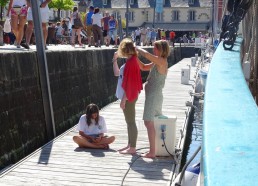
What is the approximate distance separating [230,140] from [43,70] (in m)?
8.49

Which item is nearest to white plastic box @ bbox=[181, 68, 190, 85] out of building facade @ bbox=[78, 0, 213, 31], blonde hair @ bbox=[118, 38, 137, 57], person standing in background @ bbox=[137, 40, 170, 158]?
person standing in background @ bbox=[137, 40, 170, 158]

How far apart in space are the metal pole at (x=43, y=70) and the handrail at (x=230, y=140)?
277 inches

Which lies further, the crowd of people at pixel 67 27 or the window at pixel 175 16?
the window at pixel 175 16

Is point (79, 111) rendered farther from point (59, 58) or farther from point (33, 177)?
point (33, 177)

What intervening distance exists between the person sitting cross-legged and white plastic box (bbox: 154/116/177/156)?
96cm

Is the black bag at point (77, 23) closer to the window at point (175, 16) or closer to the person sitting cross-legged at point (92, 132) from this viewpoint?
the person sitting cross-legged at point (92, 132)

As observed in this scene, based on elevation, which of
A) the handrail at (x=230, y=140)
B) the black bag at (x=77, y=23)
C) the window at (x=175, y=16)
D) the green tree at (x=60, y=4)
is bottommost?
the window at (x=175, y=16)

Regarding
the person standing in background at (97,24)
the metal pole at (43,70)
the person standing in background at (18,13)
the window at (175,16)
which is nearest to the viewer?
the metal pole at (43,70)

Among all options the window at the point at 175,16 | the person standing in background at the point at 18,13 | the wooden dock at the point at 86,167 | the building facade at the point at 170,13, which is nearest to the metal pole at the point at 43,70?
the wooden dock at the point at 86,167

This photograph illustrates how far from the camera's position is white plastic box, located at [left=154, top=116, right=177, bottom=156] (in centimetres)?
722

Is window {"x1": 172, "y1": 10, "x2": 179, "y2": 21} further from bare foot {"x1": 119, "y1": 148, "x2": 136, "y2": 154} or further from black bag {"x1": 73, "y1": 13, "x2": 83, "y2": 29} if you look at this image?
bare foot {"x1": 119, "y1": 148, "x2": 136, "y2": 154}

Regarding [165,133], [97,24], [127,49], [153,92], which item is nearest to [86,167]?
[165,133]

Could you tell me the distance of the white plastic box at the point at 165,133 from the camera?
23.7 ft

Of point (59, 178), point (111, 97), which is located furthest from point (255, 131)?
point (111, 97)
